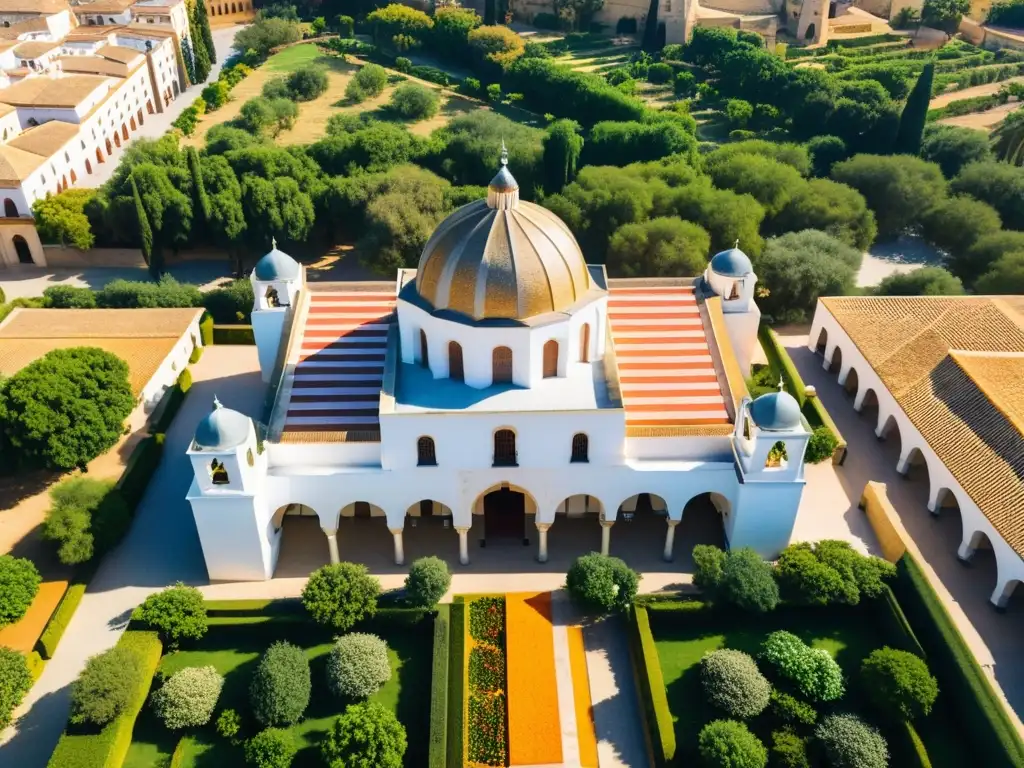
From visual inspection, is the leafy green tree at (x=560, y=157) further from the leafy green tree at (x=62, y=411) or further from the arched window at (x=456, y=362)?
the leafy green tree at (x=62, y=411)

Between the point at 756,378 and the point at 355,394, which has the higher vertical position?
the point at 355,394

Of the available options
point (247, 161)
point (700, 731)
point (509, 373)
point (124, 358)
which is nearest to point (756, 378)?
point (509, 373)

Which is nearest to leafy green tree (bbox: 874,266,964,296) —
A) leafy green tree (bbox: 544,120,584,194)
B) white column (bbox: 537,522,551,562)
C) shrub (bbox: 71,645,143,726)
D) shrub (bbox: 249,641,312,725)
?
leafy green tree (bbox: 544,120,584,194)

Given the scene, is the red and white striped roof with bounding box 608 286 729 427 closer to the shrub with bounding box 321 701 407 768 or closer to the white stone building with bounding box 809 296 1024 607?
the white stone building with bounding box 809 296 1024 607

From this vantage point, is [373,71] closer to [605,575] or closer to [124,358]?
[124,358]

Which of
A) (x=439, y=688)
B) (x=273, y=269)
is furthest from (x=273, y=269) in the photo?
(x=439, y=688)

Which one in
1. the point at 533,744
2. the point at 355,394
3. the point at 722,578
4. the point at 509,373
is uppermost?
the point at 509,373

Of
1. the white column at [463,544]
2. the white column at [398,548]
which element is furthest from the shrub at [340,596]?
the white column at [463,544]
